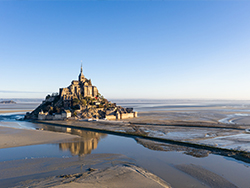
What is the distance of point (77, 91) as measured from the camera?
2226 inches

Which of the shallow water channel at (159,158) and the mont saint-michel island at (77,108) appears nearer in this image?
the shallow water channel at (159,158)

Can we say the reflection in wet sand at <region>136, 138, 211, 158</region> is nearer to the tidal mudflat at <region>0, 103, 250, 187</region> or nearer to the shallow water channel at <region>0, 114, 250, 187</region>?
the tidal mudflat at <region>0, 103, 250, 187</region>

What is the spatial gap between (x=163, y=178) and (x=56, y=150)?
1150 centimetres

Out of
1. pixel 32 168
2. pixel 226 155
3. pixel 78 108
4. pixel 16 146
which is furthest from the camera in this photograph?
pixel 78 108

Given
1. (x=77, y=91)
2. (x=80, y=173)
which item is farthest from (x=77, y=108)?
(x=80, y=173)

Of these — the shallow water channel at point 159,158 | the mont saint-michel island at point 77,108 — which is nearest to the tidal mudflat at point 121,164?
the shallow water channel at point 159,158

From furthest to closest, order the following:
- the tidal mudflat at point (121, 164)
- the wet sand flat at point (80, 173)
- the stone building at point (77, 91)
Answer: the stone building at point (77, 91)
the tidal mudflat at point (121, 164)
the wet sand flat at point (80, 173)

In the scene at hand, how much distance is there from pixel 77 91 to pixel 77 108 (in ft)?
36.4

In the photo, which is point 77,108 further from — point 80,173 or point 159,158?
point 80,173

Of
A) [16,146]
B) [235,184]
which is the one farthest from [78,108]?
[235,184]

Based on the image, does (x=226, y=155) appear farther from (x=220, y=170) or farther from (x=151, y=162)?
(x=151, y=162)

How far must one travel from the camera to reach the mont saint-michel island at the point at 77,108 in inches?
1724

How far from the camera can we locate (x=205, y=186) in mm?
10242

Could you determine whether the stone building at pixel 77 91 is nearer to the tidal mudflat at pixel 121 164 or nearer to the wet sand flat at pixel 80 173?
the tidal mudflat at pixel 121 164
